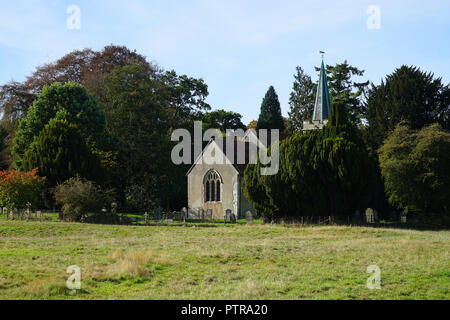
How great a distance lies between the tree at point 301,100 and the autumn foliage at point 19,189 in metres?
42.8

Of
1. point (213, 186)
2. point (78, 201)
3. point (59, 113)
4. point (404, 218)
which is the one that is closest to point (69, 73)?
point (59, 113)

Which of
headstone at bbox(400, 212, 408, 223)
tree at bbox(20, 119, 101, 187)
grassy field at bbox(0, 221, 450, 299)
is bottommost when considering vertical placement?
grassy field at bbox(0, 221, 450, 299)

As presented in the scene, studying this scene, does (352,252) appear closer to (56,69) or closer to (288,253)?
(288,253)

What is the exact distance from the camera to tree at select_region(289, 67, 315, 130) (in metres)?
67.7

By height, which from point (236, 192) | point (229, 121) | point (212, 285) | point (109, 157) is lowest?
point (212, 285)

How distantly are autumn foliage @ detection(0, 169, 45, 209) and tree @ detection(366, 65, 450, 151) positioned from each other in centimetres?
2461

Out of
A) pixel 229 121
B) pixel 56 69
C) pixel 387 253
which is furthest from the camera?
pixel 229 121

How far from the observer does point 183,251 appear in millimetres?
16953

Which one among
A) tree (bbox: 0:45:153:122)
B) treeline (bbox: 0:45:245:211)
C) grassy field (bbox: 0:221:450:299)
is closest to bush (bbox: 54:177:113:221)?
treeline (bbox: 0:45:245:211)

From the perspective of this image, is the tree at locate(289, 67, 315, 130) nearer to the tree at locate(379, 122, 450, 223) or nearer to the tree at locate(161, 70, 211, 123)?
the tree at locate(161, 70, 211, 123)

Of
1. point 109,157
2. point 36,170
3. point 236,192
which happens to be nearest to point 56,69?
point 109,157

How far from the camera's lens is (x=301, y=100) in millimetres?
69500

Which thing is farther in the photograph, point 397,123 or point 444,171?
point 397,123
